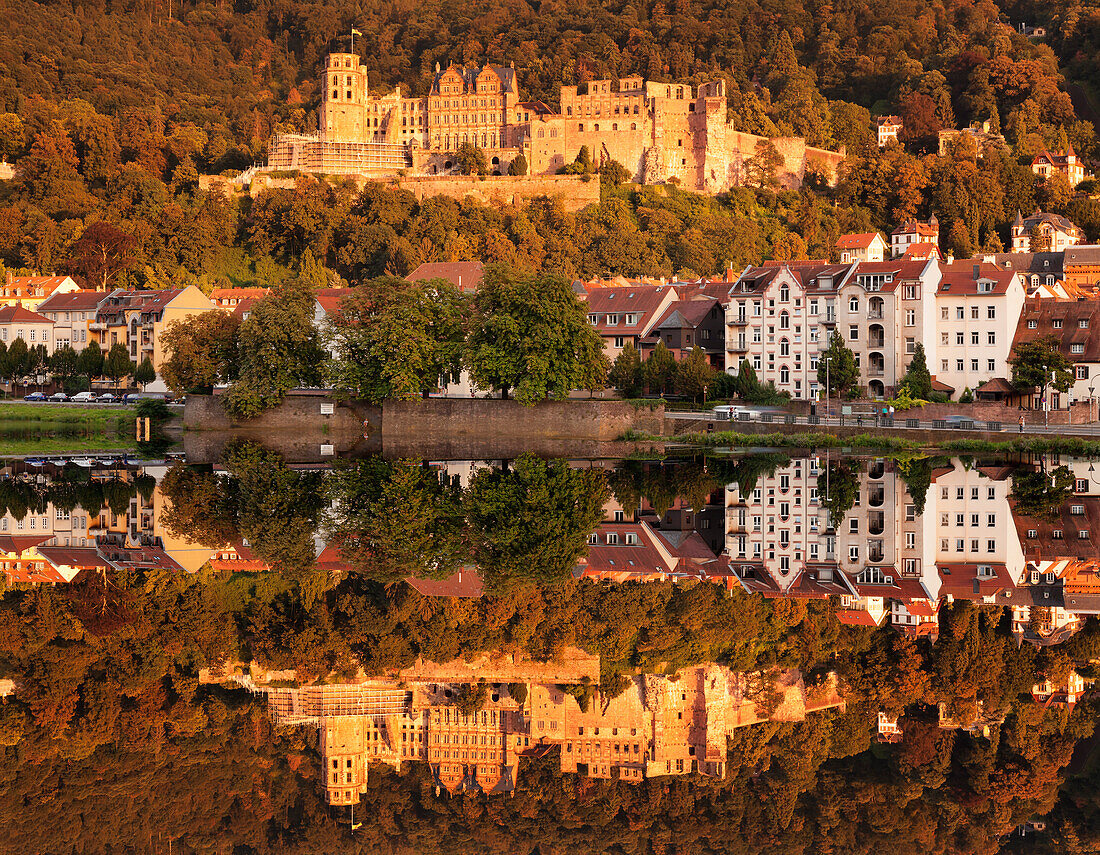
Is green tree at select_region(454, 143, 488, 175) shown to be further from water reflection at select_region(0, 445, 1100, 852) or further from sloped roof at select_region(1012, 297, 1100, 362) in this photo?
water reflection at select_region(0, 445, 1100, 852)

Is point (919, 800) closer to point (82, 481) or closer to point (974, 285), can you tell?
point (82, 481)

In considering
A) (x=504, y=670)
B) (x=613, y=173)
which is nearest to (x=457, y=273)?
(x=613, y=173)

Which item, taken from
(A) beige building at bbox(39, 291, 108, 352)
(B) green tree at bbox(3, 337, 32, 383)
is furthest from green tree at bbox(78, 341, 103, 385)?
(A) beige building at bbox(39, 291, 108, 352)

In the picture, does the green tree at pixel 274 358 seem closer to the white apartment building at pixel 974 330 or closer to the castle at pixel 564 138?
the white apartment building at pixel 974 330

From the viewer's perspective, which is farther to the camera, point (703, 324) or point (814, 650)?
point (703, 324)

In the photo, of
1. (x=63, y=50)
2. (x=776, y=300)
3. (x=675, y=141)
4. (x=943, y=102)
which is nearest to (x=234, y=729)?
(x=776, y=300)

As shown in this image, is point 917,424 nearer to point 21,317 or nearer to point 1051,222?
point 21,317

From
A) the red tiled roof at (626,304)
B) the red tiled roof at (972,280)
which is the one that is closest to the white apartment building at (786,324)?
the red tiled roof at (972,280)
